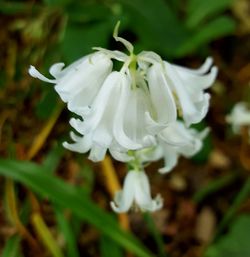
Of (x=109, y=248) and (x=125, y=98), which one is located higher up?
(x=125, y=98)

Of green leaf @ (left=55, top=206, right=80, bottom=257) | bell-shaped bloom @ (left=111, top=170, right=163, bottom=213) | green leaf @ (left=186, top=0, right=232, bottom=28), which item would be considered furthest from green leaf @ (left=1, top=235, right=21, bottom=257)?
green leaf @ (left=186, top=0, right=232, bottom=28)

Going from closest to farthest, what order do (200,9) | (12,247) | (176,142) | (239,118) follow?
(176,142) → (12,247) → (239,118) → (200,9)

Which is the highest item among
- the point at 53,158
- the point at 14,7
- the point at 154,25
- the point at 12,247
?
the point at 154,25

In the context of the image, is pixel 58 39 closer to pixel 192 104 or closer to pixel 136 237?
pixel 136 237

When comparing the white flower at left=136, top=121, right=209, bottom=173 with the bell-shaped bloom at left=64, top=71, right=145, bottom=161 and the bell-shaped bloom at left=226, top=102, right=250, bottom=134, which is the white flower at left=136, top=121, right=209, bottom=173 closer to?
the bell-shaped bloom at left=64, top=71, right=145, bottom=161

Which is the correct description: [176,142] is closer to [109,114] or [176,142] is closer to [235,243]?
[109,114]

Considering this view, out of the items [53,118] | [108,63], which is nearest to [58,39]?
[53,118]

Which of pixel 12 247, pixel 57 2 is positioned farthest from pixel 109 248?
pixel 57 2
